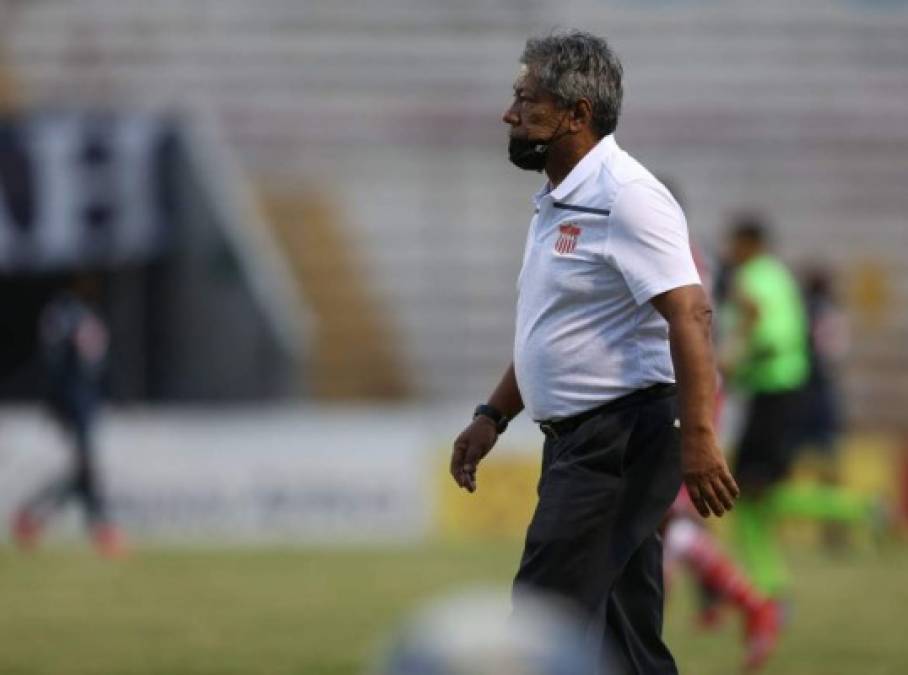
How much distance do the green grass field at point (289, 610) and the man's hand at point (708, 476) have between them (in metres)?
3.93

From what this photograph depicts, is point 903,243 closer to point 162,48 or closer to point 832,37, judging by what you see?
point 832,37

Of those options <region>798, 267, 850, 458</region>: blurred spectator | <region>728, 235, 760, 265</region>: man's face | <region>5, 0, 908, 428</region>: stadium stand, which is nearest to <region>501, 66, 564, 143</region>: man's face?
<region>728, 235, 760, 265</region>: man's face

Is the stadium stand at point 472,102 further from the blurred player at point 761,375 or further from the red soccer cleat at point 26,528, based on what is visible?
the blurred player at point 761,375

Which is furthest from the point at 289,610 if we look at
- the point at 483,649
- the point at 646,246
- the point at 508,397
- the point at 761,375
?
the point at 483,649

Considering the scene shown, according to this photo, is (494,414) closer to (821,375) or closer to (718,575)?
(718,575)

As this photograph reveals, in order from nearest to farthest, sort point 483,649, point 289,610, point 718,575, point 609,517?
point 483,649 < point 609,517 < point 718,575 < point 289,610

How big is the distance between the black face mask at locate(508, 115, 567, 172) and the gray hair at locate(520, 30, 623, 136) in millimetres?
86

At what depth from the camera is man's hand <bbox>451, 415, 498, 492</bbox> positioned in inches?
237

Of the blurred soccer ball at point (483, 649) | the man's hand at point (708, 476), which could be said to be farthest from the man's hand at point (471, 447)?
the blurred soccer ball at point (483, 649)

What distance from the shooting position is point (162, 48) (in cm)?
2275

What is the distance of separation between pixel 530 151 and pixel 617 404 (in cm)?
69

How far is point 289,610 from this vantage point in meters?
11.8

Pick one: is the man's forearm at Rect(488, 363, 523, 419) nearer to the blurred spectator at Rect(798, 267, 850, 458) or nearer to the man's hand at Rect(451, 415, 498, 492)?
the man's hand at Rect(451, 415, 498, 492)

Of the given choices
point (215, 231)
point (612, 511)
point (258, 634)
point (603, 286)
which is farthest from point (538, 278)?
point (215, 231)
